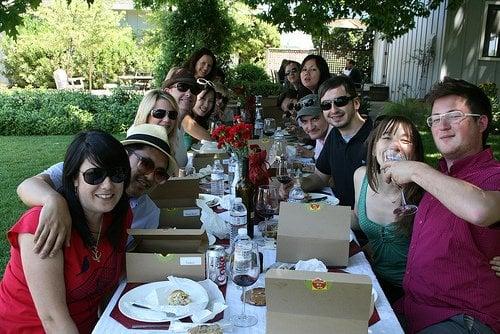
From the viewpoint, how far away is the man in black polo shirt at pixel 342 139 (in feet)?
12.2

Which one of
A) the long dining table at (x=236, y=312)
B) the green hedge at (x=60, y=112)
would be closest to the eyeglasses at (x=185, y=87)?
the long dining table at (x=236, y=312)

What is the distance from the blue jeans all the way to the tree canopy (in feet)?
27.2

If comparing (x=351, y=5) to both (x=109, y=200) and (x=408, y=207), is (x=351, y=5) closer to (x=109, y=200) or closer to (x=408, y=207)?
(x=408, y=207)

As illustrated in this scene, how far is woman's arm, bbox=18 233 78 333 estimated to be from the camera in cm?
182

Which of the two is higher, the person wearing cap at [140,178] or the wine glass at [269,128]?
the person wearing cap at [140,178]

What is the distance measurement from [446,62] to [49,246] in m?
13.6

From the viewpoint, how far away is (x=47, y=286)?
6.00ft

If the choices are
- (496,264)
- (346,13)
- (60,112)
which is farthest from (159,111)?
(60,112)

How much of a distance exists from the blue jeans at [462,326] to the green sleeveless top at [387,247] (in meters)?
0.60

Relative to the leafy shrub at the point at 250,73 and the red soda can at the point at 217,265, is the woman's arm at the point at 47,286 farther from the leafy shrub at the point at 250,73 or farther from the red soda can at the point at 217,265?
the leafy shrub at the point at 250,73

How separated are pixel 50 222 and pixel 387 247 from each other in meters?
1.79

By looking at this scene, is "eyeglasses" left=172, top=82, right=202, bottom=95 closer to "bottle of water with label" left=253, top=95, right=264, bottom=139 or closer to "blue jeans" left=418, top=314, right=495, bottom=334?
"bottle of water with label" left=253, top=95, right=264, bottom=139

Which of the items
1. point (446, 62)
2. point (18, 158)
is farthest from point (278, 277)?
point (446, 62)

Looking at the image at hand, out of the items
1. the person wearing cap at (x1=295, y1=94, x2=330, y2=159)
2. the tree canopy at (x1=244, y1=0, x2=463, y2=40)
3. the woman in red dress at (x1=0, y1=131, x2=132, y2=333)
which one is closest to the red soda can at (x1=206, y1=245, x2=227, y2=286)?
the woman in red dress at (x1=0, y1=131, x2=132, y2=333)
